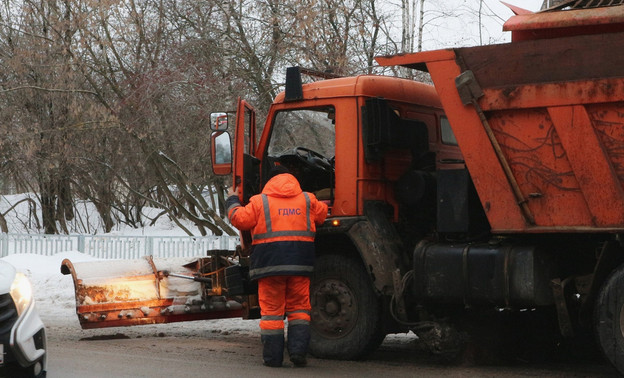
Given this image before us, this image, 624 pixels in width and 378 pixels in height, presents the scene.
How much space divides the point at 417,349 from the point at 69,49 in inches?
422

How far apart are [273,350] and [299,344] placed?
201mm

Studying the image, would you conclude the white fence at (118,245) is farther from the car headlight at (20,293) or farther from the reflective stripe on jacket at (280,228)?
the car headlight at (20,293)

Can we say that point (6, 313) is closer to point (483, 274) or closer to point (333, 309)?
point (333, 309)

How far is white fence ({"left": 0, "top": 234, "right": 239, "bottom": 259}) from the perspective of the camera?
1728 centimetres

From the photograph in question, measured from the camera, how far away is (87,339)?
841 cm

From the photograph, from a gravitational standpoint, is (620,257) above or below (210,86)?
below

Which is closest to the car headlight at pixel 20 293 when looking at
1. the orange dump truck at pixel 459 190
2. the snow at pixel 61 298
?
the orange dump truck at pixel 459 190

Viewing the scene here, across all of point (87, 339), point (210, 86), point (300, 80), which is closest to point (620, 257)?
point (300, 80)

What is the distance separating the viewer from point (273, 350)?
21.7ft

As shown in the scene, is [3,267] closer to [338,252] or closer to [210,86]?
[338,252]

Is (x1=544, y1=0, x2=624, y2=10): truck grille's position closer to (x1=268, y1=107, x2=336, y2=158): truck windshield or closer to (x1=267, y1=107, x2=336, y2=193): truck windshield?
(x1=268, y1=107, x2=336, y2=158): truck windshield

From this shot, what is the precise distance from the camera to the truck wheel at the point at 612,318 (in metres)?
5.72

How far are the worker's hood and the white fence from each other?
9.93 metres

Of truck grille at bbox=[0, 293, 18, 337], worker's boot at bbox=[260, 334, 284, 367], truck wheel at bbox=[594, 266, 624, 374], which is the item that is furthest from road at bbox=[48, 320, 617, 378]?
truck grille at bbox=[0, 293, 18, 337]
